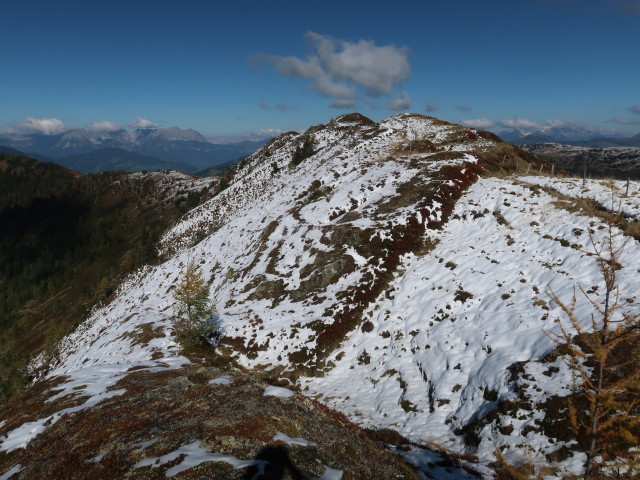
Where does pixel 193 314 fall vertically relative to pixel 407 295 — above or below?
below

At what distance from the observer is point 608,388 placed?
749cm

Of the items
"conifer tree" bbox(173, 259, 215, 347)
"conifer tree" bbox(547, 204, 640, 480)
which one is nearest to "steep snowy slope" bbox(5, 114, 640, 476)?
"conifer tree" bbox(547, 204, 640, 480)

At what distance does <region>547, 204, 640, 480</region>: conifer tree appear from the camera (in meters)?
7.16

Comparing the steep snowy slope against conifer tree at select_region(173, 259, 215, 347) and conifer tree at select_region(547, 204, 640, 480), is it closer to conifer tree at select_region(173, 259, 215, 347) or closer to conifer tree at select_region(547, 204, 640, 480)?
conifer tree at select_region(547, 204, 640, 480)

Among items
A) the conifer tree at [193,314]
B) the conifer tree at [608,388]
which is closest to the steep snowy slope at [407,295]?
the conifer tree at [608,388]

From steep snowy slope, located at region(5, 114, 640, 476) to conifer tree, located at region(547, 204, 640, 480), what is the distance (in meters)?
1.76

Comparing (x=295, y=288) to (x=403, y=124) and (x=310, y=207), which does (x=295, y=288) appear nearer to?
(x=310, y=207)

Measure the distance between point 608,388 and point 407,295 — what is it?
22.3 m

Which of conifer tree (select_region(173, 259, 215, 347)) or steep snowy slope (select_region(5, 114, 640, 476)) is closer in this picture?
steep snowy slope (select_region(5, 114, 640, 476))

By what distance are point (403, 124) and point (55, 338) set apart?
122m

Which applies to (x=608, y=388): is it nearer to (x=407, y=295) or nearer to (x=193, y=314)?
(x=407, y=295)

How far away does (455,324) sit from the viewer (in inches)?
950

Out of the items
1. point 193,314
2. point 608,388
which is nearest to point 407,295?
point 193,314

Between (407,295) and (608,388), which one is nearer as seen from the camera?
(608,388)
